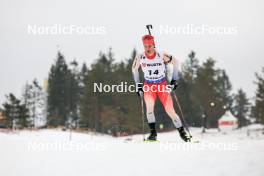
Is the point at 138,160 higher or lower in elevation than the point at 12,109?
lower

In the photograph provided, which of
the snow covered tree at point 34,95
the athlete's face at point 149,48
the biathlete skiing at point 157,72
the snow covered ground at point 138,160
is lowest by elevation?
the snow covered ground at point 138,160

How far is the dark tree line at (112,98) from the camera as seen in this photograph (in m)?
27.3

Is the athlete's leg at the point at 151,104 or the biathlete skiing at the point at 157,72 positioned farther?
the athlete's leg at the point at 151,104

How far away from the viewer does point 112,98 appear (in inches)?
1178

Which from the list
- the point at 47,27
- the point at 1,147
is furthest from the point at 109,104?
the point at 1,147

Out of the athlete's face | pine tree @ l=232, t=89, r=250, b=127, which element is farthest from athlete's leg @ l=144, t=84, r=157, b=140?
pine tree @ l=232, t=89, r=250, b=127

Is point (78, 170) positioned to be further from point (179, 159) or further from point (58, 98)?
point (58, 98)

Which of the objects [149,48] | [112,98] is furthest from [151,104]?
[112,98]

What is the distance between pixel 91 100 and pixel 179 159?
25191 mm

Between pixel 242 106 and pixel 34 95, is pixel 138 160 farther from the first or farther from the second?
pixel 242 106

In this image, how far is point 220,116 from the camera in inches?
1644

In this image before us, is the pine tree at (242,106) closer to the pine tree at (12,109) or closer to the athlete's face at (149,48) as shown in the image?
the pine tree at (12,109)

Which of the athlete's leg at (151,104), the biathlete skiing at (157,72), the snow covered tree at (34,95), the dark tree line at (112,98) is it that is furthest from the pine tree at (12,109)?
the biathlete skiing at (157,72)

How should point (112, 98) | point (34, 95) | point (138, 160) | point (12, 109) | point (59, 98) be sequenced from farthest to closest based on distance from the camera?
point (34, 95) → point (59, 98) → point (12, 109) → point (112, 98) → point (138, 160)
